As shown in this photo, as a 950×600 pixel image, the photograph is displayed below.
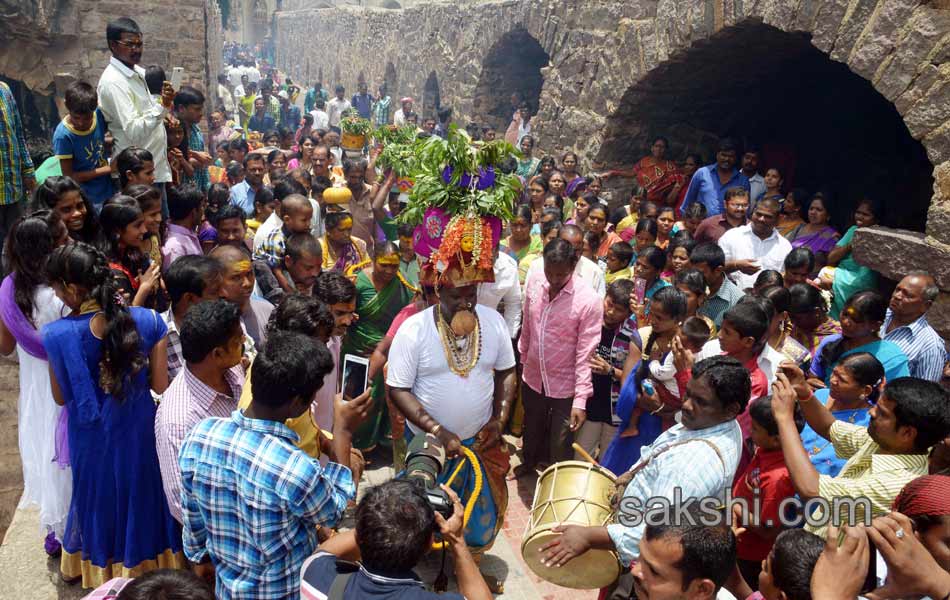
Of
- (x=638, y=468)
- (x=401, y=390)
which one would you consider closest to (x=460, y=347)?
(x=401, y=390)

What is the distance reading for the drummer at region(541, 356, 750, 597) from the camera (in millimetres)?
2562

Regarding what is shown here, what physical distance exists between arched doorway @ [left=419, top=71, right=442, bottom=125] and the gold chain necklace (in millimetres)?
15249

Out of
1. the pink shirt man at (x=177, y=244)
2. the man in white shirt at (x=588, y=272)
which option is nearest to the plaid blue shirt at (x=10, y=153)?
the pink shirt man at (x=177, y=244)

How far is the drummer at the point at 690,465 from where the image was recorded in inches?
101

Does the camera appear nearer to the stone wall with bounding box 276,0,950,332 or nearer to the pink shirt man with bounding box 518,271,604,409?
the pink shirt man with bounding box 518,271,604,409

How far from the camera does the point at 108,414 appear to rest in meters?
2.98

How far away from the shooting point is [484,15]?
47.3 feet

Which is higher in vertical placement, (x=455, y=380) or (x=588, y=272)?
(x=588, y=272)

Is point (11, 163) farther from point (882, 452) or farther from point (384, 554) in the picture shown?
point (882, 452)

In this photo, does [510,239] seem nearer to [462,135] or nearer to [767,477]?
[462,135]

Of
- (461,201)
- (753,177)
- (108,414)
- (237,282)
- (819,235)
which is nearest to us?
(108,414)

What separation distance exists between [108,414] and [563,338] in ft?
8.76

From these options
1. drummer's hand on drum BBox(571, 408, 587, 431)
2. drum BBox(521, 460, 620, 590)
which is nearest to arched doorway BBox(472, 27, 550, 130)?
drummer's hand on drum BBox(571, 408, 587, 431)

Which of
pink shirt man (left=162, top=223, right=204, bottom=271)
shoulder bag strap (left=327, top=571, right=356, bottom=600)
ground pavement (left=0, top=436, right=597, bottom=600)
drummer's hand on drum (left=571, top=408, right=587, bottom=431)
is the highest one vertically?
shoulder bag strap (left=327, top=571, right=356, bottom=600)
